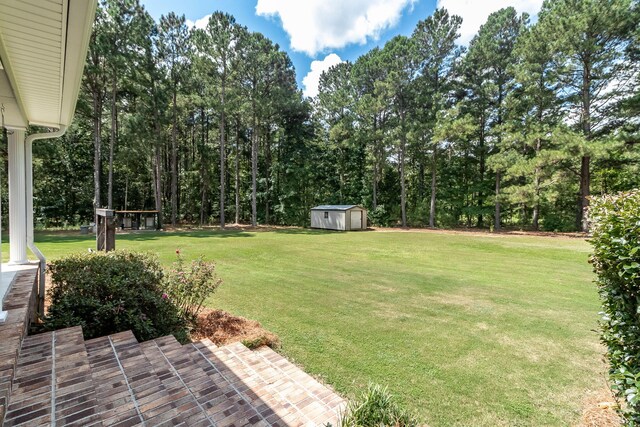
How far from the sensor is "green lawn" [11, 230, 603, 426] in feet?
8.36

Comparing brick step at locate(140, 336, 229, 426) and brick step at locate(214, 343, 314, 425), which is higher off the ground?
brick step at locate(140, 336, 229, 426)

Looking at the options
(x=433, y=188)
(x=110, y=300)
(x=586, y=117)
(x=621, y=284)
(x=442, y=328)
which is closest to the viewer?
(x=621, y=284)

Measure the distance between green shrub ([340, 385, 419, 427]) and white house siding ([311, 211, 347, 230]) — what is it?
55.8 feet

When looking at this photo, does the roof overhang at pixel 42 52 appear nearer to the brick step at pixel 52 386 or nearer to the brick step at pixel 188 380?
the brick step at pixel 52 386

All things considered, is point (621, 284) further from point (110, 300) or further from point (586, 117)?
point (586, 117)

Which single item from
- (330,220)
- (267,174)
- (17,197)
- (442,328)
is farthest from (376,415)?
(267,174)

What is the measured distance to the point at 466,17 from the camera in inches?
738

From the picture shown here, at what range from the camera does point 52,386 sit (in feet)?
6.23

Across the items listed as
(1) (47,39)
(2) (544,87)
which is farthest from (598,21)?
(1) (47,39)

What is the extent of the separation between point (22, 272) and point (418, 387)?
500cm

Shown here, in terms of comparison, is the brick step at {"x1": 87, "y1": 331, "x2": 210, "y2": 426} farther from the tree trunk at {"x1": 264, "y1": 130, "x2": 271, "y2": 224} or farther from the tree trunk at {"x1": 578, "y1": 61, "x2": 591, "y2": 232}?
the tree trunk at {"x1": 264, "y1": 130, "x2": 271, "y2": 224}

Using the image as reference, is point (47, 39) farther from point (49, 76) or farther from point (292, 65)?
point (292, 65)

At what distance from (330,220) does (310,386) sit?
17242mm

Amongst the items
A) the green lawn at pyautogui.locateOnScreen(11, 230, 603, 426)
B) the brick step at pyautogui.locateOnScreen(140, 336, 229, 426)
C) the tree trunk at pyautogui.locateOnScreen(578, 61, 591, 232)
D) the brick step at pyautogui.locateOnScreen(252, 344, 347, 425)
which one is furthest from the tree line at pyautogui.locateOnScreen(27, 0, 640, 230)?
the brick step at pyautogui.locateOnScreen(252, 344, 347, 425)
